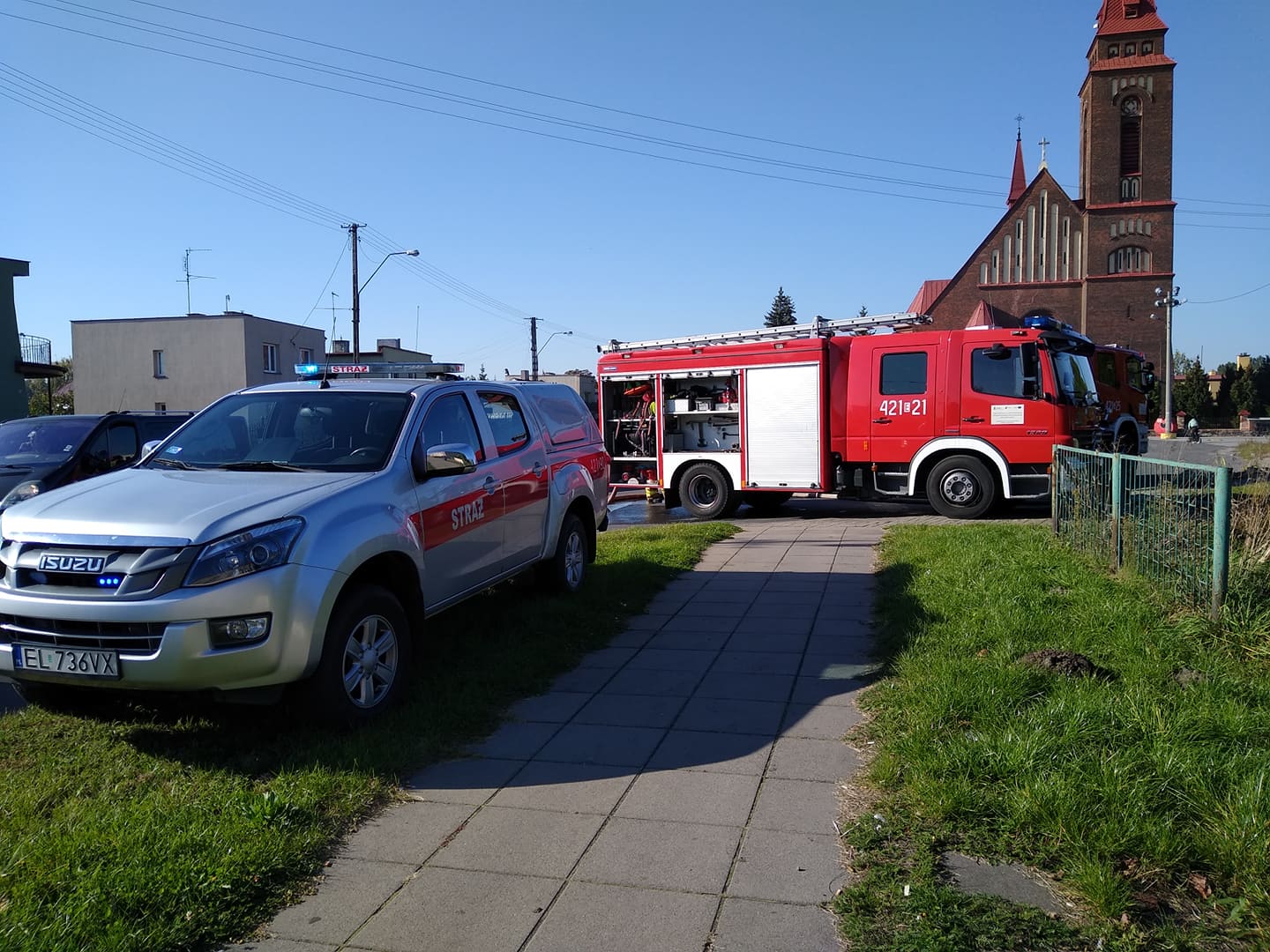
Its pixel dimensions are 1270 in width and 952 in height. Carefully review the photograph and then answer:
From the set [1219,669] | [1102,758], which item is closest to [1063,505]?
[1219,669]

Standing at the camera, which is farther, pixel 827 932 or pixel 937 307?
pixel 937 307

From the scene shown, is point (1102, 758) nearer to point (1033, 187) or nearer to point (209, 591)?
point (209, 591)

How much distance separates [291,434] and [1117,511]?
244 inches

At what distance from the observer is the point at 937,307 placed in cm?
5656

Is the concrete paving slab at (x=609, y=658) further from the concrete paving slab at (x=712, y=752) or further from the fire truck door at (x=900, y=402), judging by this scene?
the fire truck door at (x=900, y=402)

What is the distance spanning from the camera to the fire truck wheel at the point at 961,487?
14000 millimetres

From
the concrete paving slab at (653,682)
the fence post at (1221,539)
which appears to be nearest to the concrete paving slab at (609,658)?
the concrete paving slab at (653,682)

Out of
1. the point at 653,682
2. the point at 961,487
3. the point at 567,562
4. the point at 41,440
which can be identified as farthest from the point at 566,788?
the point at 961,487

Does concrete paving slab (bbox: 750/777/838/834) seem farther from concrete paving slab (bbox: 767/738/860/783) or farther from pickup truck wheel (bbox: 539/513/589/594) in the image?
pickup truck wheel (bbox: 539/513/589/594)

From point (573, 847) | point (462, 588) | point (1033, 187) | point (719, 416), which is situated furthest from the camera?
point (1033, 187)

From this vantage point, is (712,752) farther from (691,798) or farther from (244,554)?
(244,554)

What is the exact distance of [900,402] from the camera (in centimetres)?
1448

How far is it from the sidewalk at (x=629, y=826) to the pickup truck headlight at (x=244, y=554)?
1.18 meters

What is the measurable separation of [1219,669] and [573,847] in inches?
138
